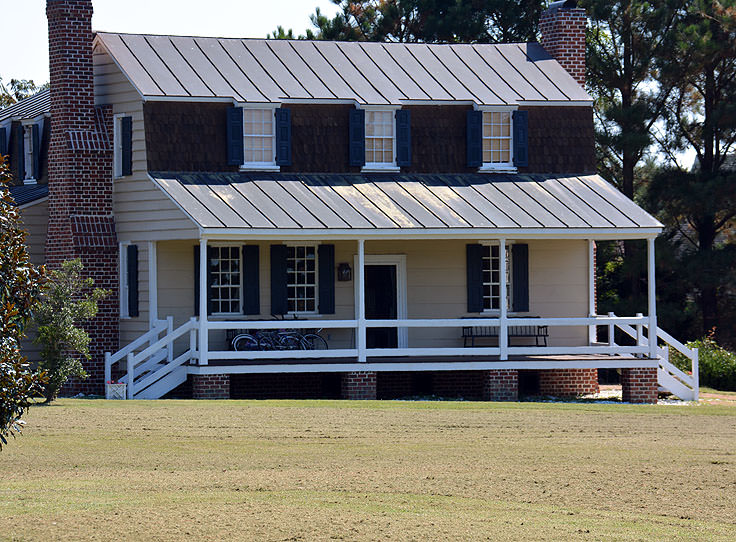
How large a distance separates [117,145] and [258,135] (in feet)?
9.35

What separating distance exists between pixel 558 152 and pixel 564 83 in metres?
1.70

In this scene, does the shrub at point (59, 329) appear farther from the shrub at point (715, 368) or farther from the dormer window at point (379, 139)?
the shrub at point (715, 368)

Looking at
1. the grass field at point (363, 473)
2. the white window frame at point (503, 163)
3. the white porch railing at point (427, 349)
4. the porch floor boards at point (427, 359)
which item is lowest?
the grass field at point (363, 473)

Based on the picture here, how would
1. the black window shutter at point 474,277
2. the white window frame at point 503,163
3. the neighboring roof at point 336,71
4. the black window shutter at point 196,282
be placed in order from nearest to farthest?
the black window shutter at point 196,282
the neighboring roof at point 336,71
the black window shutter at point 474,277
the white window frame at point 503,163

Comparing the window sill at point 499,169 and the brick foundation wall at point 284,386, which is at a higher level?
the window sill at point 499,169

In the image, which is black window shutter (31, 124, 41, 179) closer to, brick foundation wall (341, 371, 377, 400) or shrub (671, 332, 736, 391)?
brick foundation wall (341, 371, 377, 400)

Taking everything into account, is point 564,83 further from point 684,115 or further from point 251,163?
point 684,115

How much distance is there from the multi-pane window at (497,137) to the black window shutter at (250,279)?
549 centimetres

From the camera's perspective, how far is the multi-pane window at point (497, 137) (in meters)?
25.7

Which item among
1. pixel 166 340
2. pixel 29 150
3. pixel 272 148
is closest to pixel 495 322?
pixel 272 148

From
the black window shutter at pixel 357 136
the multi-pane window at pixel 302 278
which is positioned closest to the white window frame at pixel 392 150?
the black window shutter at pixel 357 136

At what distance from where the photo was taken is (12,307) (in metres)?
9.13

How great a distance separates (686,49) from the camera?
32.9 m

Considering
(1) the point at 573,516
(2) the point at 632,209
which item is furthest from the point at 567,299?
(1) the point at 573,516
